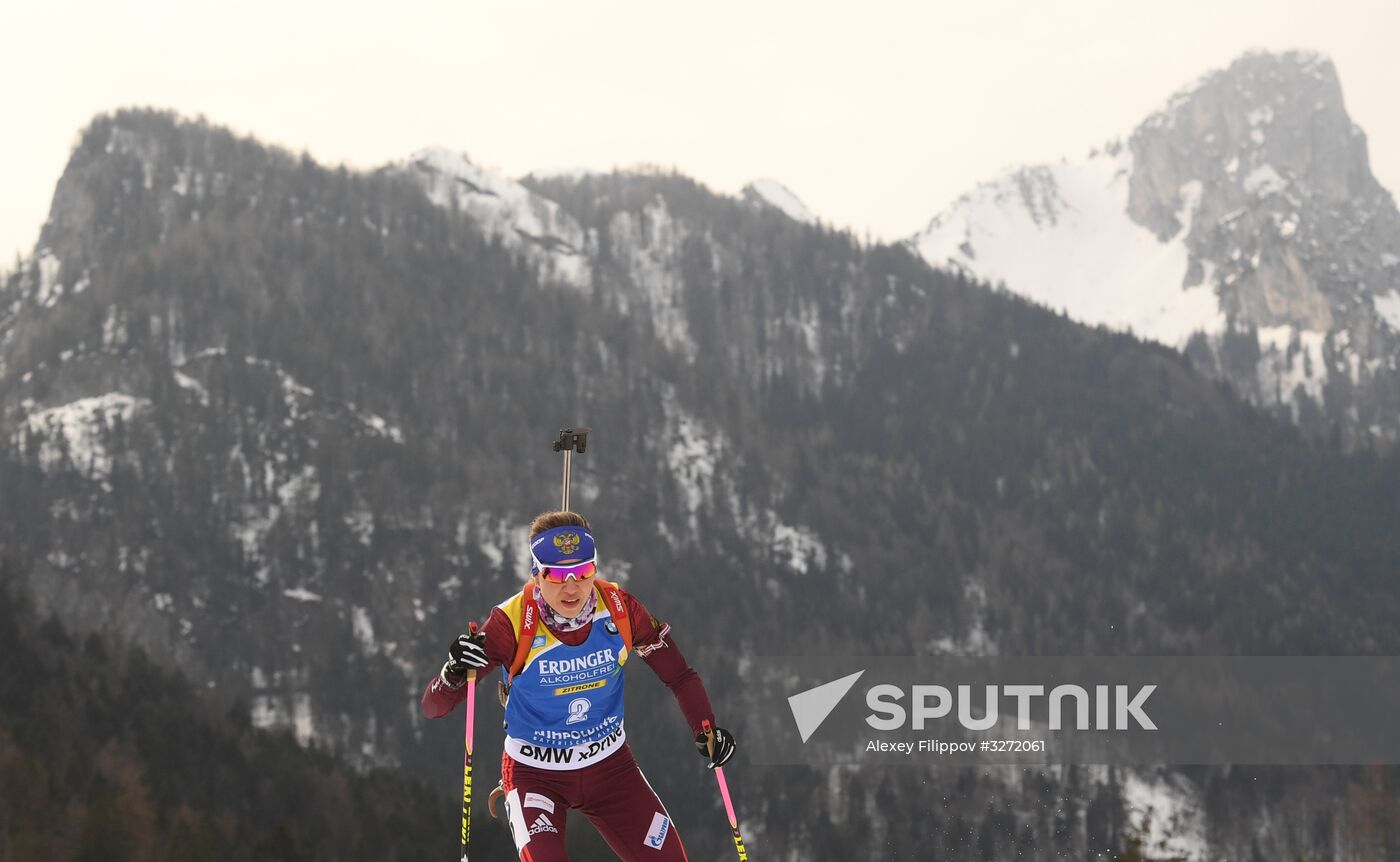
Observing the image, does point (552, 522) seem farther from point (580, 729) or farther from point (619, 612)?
point (580, 729)

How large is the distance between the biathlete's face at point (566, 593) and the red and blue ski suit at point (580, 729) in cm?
23

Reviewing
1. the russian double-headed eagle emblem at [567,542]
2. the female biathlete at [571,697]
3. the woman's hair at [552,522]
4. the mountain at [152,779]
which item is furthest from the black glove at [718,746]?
the mountain at [152,779]

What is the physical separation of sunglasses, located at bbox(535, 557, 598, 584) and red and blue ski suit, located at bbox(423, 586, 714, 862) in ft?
1.25

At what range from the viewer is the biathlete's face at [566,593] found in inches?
523

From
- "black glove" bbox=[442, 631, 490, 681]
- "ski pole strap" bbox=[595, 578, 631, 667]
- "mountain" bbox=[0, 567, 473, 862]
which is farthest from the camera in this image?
"mountain" bbox=[0, 567, 473, 862]

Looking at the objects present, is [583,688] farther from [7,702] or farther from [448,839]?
[7,702]

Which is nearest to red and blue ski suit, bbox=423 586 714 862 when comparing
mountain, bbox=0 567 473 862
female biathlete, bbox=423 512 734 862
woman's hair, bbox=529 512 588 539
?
female biathlete, bbox=423 512 734 862

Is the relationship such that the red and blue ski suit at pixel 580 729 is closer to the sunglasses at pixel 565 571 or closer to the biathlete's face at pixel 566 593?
the biathlete's face at pixel 566 593

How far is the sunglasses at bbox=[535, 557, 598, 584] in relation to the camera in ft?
43.4

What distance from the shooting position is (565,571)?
13242 millimetres

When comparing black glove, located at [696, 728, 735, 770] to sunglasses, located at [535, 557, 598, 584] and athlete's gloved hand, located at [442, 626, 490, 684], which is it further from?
athlete's gloved hand, located at [442, 626, 490, 684]

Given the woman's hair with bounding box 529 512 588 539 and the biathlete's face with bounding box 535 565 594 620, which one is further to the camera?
the woman's hair with bounding box 529 512 588 539

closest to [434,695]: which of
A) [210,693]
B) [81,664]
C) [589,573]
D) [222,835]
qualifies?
[589,573]

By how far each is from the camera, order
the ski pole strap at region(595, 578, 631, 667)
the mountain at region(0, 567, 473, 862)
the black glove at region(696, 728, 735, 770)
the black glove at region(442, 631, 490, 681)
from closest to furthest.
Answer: the black glove at region(442, 631, 490, 681)
the black glove at region(696, 728, 735, 770)
the ski pole strap at region(595, 578, 631, 667)
the mountain at region(0, 567, 473, 862)
